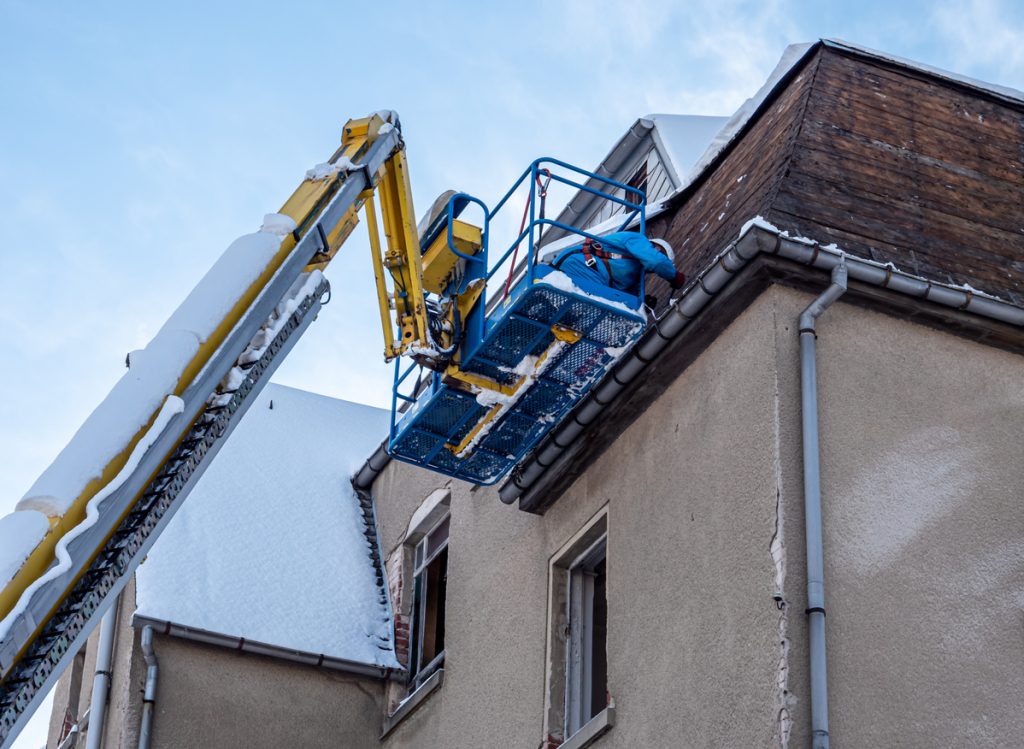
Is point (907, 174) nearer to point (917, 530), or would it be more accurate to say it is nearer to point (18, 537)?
point (917, 530)

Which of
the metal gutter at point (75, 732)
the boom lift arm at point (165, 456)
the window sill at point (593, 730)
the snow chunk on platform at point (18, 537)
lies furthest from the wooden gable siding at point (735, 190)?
the metal gutter at point (75, 732)

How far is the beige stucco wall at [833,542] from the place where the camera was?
861 centimetres

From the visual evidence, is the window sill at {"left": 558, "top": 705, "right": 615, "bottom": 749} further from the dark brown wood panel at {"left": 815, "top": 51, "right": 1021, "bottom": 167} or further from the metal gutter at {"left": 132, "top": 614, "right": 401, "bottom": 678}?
the dark brown wood panel at {"left": 815, "top": 51, "right": 1021, "bottom": 167}

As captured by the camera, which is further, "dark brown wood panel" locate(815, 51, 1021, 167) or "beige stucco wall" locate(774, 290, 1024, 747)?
"dark brown wood panel" locate(815, 51, 1021, 167)

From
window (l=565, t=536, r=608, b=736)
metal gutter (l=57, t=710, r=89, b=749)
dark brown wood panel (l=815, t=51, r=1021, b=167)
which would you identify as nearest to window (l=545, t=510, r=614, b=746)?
window (l=565, t=536, r=608, b=736)

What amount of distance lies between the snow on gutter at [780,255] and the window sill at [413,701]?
11.1ft

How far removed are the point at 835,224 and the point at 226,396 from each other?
4.73 metres

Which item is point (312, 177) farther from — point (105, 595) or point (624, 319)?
point (105, 595)

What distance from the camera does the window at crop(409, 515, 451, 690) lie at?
1424cm

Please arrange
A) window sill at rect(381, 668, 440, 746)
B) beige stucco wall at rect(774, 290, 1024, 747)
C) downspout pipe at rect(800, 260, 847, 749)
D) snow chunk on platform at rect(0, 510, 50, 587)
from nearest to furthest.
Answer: snow chunk on platform at rect(0, 510, 50, 587) → downspout pipe at rect(800, 260, 847, 749) → beige stucco wall at rect(774, 290, 1024, 747) → window sill at rect(381, 668, 440, 746)

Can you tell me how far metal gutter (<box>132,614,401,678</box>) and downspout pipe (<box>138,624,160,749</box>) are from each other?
4.6 inches

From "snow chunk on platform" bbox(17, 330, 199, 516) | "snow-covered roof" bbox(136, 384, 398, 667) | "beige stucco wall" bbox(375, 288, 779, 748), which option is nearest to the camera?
"snow chunk on platform" bbox(17, 330, 199, 516)

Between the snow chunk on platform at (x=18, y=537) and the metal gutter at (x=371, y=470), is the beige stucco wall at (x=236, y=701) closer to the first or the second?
the metal gutter at (x=371, y=470)

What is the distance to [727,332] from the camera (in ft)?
33.2
